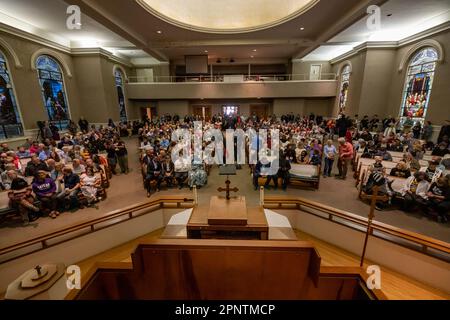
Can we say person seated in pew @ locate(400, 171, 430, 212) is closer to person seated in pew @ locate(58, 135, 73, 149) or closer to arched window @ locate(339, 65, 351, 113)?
person seated in pew @ locate(58, 135, 73, 149)

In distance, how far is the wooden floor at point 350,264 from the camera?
2.58m

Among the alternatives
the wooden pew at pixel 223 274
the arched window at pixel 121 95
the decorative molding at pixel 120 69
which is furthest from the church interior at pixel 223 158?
the decorative molding at pixel 120 69

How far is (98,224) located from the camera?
133 inches

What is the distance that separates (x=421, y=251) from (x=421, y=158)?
514 centimetres

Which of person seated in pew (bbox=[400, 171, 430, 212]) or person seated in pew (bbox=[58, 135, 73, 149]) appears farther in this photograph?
person seated in pew (bbox=[58, 135, 73, 149])

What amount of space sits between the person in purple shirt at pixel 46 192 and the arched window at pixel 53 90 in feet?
28.2

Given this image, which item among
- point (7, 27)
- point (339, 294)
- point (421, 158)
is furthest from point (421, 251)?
point (7, 27)

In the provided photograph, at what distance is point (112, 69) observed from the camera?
45.3 feet

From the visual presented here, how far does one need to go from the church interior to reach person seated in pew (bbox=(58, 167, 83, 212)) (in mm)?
28

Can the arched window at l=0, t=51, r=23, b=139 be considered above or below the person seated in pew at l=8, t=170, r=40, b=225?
above

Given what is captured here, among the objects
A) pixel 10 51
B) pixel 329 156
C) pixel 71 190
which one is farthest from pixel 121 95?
pixel 329 156

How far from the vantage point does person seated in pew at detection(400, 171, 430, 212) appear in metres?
4.10

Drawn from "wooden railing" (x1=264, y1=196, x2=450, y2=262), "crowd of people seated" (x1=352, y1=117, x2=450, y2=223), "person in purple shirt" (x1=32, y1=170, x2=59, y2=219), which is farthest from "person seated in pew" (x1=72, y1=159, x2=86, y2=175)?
"crowd of people seated" (x1=352, y1=117, x2=450, y2=223)

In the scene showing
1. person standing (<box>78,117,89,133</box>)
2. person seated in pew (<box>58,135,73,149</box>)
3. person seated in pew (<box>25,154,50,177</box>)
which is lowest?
person seated in pew (<box>25,154,50,177</box>)
